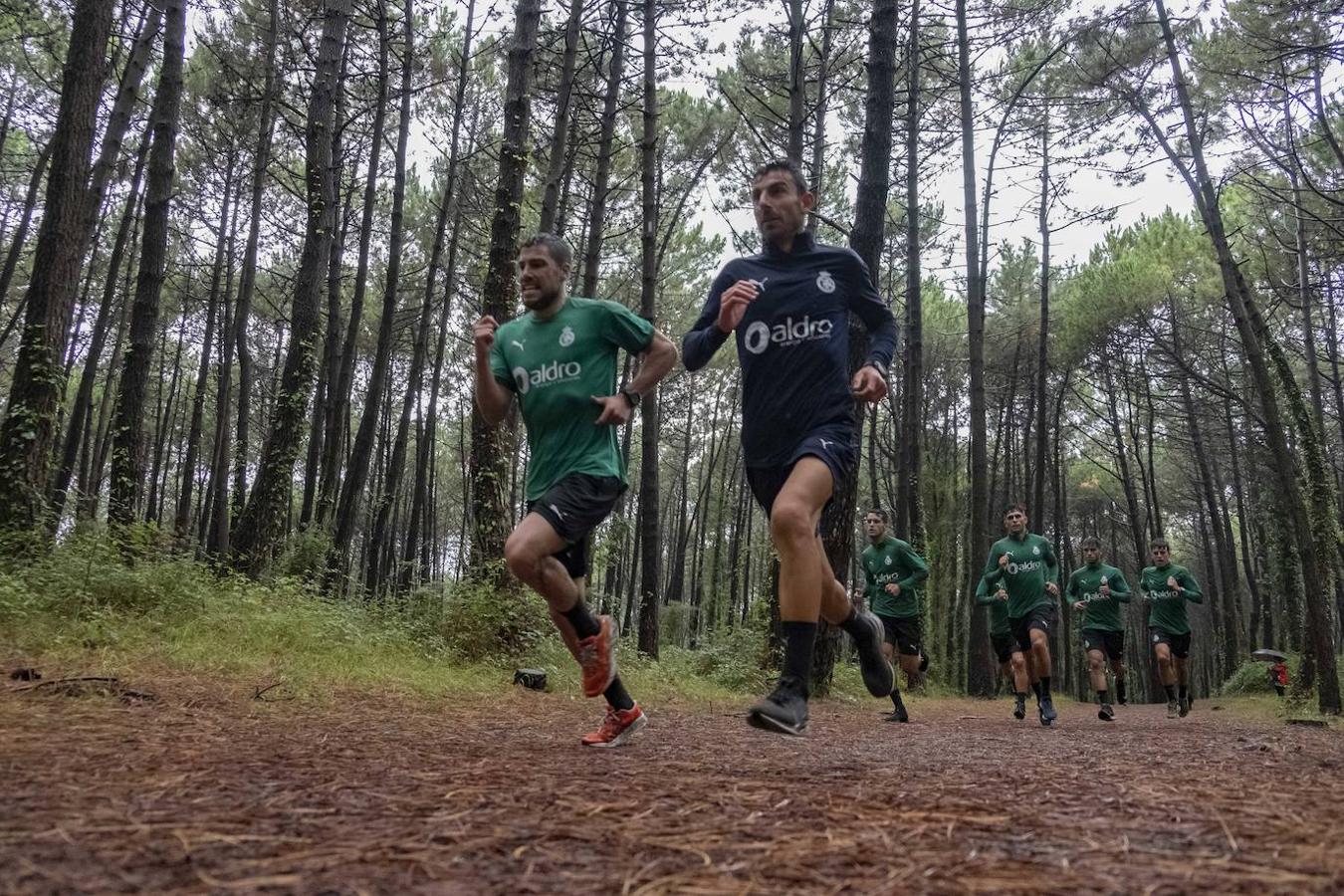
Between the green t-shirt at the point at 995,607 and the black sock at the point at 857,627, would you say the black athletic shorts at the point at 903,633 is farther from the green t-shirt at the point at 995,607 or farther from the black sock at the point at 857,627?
the black sock at the point at 857,627

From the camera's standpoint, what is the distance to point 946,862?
66.3 inches

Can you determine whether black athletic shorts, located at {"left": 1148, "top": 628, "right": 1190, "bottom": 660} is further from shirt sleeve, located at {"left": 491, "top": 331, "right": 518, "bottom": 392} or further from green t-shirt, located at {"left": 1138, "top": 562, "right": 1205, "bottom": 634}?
shirt sleeve, located at {"left": 491, "top": 331, "right": 518, "bottom": 392}

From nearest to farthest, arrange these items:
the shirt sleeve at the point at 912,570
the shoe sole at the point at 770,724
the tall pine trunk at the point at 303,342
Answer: the shoe sole at the point at 770,724
the tall pine trunk at the point at 303,342
the shirt sleeve at the point at 912,570

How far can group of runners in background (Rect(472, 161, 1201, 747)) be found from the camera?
143 inches

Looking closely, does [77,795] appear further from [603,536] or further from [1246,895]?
[603,536]

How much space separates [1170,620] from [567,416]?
1052 centimetres

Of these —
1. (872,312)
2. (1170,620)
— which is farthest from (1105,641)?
(872,312)

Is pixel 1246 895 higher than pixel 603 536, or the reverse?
pixel 603 536

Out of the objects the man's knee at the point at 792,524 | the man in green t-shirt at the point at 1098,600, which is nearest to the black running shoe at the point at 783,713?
the man's knee at the point at 792,524

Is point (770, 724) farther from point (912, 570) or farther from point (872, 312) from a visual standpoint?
point (912, 570)

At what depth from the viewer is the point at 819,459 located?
3.64m

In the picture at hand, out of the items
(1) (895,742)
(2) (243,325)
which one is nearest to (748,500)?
(2) (243,325)

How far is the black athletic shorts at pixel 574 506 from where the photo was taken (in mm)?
3773

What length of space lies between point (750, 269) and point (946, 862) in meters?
2.95
